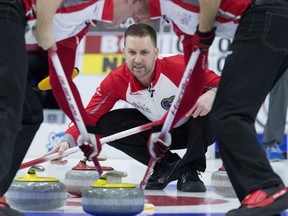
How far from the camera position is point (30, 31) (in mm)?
2738

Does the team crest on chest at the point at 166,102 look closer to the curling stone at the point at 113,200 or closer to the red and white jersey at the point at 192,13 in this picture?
the red and white jersey at the point at 192,13

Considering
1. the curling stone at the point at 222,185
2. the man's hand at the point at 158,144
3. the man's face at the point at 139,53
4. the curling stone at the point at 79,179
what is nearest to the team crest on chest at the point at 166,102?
the man's face at the point at 139,53

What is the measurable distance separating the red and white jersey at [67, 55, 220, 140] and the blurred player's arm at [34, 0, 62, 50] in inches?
64.8

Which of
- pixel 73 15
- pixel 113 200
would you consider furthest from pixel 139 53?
pixel 113 200

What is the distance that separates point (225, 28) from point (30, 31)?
31.6 inches

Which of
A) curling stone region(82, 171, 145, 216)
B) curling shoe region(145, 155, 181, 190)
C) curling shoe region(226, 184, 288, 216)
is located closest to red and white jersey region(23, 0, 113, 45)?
curling stone region(82, 171, 145, 216)

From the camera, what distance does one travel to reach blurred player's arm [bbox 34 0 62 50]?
254cm

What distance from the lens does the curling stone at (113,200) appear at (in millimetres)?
2637

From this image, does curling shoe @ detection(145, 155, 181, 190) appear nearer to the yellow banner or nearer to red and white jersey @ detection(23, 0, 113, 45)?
red and white jersey @ detection(23, 0, 113, 45)

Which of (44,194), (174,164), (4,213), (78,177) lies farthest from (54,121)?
(4,213)

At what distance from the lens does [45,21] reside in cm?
257

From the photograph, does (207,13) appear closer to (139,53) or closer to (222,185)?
(222,185)

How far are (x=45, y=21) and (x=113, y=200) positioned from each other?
74 centimetres

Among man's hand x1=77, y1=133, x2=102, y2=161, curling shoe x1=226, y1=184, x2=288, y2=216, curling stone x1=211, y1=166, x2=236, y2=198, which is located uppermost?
curling shoe x1=226, y1=184, x2=288, y2=216
